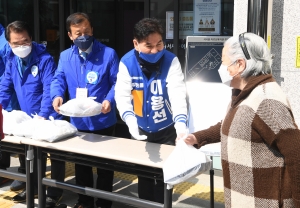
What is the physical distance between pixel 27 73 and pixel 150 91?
55.9 inches

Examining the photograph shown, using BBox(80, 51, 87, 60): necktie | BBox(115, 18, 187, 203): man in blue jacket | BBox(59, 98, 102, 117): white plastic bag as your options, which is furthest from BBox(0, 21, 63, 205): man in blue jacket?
BBox(115, 18, 187, 203): man in blue jacket

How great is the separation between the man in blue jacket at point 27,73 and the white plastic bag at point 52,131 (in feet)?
1.26

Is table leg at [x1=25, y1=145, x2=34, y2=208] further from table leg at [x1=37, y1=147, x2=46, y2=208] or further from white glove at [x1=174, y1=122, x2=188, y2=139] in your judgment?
white glove at [x1=174, y1=122, x2=188, y2=139]

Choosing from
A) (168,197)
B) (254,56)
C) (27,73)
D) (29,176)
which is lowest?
(29,176)

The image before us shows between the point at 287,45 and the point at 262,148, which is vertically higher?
the point at 287,45

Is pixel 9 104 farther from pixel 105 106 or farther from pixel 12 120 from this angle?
pixel 105 106

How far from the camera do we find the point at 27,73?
3930 mm

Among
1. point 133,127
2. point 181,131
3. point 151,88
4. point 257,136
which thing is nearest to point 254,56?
point 257,136

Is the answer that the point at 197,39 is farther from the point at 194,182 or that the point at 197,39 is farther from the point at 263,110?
the point at 263,110

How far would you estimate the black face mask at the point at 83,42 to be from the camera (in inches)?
137

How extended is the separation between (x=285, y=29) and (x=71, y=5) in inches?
137

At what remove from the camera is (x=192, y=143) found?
8.22 feet

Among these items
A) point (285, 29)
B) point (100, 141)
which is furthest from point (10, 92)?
point (285, 29)

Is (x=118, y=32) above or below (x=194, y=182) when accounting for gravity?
above
